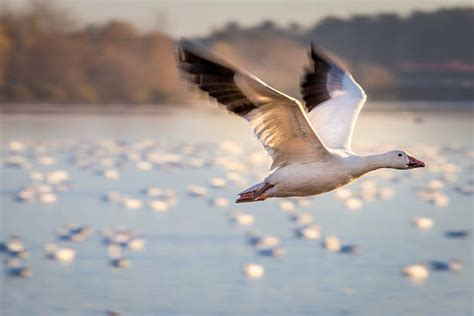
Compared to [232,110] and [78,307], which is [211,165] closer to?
[78,307]

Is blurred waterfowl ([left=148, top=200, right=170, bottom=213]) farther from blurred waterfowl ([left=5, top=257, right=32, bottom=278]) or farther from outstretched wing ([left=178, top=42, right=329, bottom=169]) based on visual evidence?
outstretched wing ([left=178, top=42, right=329, bottom=169])

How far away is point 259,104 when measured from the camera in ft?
15.4

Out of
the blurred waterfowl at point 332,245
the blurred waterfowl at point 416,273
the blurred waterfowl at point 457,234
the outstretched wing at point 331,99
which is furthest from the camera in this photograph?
the blurred waterfowl at point 457,234

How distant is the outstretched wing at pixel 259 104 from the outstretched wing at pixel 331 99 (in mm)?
567

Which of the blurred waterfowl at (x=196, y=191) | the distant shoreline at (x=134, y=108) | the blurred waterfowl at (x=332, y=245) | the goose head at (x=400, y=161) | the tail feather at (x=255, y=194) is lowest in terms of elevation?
the distant shoreline at (x=134, y=108)

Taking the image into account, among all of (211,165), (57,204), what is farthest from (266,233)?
(211,165)

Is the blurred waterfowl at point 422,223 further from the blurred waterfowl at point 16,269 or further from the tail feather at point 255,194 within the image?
the tail feather at point 255,194

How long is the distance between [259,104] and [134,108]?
19.6 meters

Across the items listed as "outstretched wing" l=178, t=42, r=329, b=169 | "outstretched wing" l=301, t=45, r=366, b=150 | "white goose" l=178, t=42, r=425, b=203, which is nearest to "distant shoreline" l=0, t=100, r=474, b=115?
"outstretched wing" l=301, t=45, r=366, b=150

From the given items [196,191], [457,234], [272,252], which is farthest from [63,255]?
[457,234]

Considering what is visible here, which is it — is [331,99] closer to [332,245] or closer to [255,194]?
[255,194]

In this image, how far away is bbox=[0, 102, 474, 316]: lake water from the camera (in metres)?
7.59

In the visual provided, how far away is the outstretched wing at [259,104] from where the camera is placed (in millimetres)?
4516

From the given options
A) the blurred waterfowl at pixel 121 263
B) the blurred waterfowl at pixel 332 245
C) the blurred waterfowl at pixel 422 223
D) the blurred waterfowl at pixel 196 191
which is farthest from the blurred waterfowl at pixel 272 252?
the blurred waterfowl at pixel 196 191
